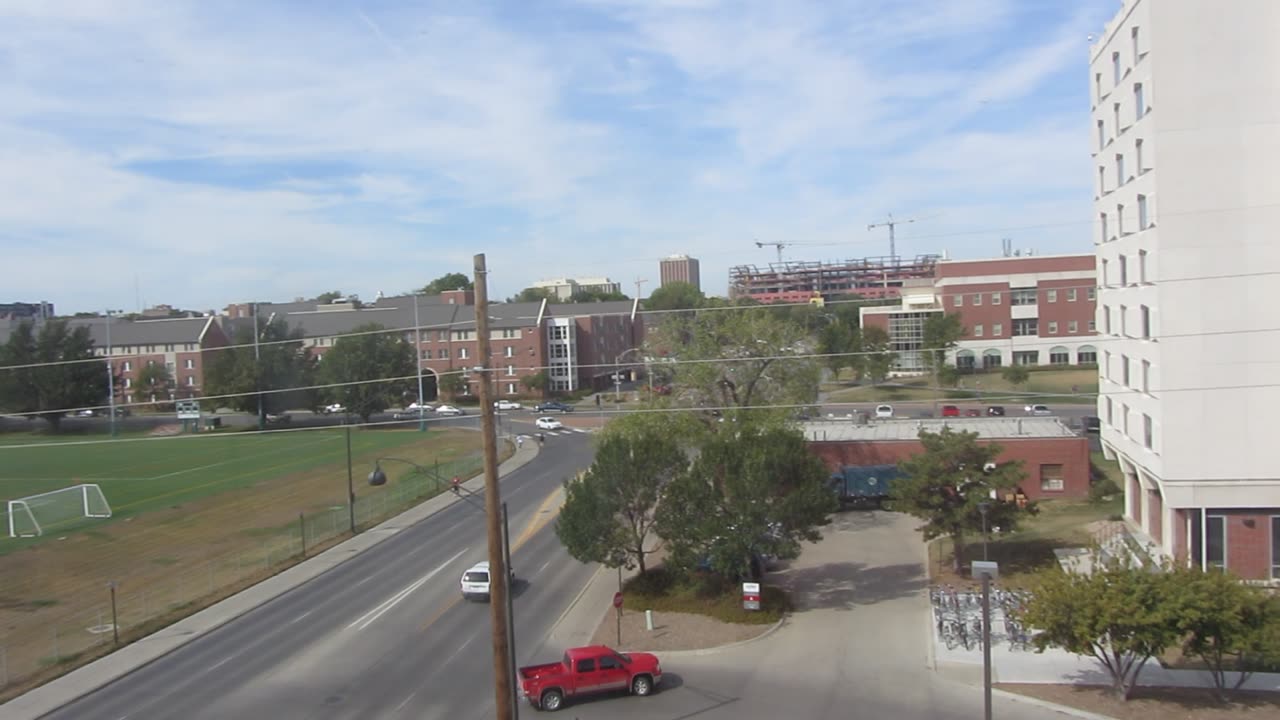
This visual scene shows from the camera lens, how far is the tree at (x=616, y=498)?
80.5ft

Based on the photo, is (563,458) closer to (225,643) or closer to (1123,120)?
(225,643)

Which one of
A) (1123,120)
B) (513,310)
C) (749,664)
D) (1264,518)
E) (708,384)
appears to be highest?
(1123,120)

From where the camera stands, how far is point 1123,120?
25969mm

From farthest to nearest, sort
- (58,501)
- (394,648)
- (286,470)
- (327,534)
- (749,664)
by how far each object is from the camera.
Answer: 1. (286,470)
2. (58,501)
3. (327,534)
4. (394,648)
5. (749,664)

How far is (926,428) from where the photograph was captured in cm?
4003

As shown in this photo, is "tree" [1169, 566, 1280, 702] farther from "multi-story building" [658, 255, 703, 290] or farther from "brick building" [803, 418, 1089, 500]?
"multi-story building" [658, 255, 703, 290]

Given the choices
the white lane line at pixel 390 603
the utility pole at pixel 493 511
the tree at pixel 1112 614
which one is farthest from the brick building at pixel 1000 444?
the utility pole at pixel 493 511

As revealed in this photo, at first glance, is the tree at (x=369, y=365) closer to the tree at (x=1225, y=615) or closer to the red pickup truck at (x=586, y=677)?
the red pickup truck at (x=586, y=677)

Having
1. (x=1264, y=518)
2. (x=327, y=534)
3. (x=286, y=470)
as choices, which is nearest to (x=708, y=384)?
(x=327, y=534)

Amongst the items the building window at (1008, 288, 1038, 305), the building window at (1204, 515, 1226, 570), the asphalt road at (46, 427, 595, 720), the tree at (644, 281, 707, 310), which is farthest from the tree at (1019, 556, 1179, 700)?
the tree at (644, 281, 707, 310)

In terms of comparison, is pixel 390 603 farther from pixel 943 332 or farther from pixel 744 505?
pixel 943 332

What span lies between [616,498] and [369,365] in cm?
2677

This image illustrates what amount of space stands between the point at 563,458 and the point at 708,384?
17263 mm

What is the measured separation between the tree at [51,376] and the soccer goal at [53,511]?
21890mm
